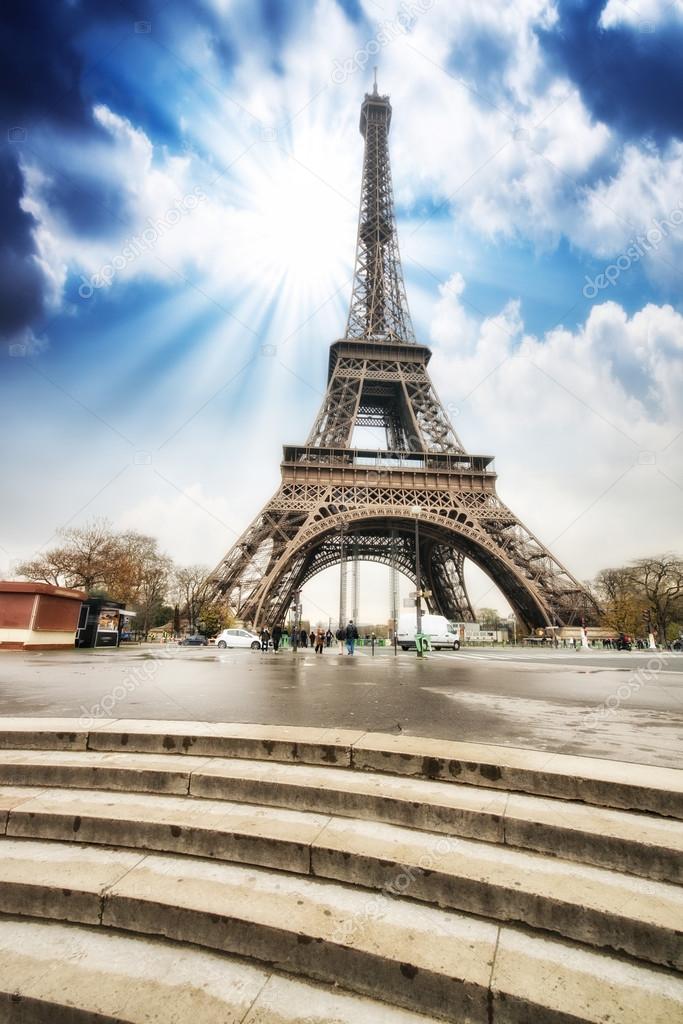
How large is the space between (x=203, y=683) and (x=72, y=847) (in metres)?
5.84

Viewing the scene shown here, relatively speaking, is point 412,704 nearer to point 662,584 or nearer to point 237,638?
point 237,638

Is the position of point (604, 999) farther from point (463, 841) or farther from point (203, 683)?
point (203, 683)

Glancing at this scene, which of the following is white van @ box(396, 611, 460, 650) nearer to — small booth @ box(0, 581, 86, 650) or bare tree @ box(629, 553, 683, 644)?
small booth @ box(0, 581, 86, 650)

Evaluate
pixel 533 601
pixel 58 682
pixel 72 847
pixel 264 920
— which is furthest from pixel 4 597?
pixel 533 601

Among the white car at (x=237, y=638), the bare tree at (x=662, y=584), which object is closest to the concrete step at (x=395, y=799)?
the white car at (x=237, y=638)

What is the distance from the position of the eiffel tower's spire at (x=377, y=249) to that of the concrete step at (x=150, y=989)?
4068 centimetres

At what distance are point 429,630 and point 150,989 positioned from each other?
27352 mm

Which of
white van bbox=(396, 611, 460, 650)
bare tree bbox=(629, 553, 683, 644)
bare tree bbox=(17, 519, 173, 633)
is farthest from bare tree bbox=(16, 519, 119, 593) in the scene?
bare tree bbox=(629, 553, 683, 644)

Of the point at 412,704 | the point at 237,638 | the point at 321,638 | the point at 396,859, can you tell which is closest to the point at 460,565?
the point at 321,638

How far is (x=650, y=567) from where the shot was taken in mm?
49062

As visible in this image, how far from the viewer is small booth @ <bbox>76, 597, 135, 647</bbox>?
24000mm

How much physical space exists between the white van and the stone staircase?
25.1 meters

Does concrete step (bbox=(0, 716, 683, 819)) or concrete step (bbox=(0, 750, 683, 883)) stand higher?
concrete step (bbox=(0, 716, 683, 819))

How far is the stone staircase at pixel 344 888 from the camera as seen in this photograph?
2012mm
